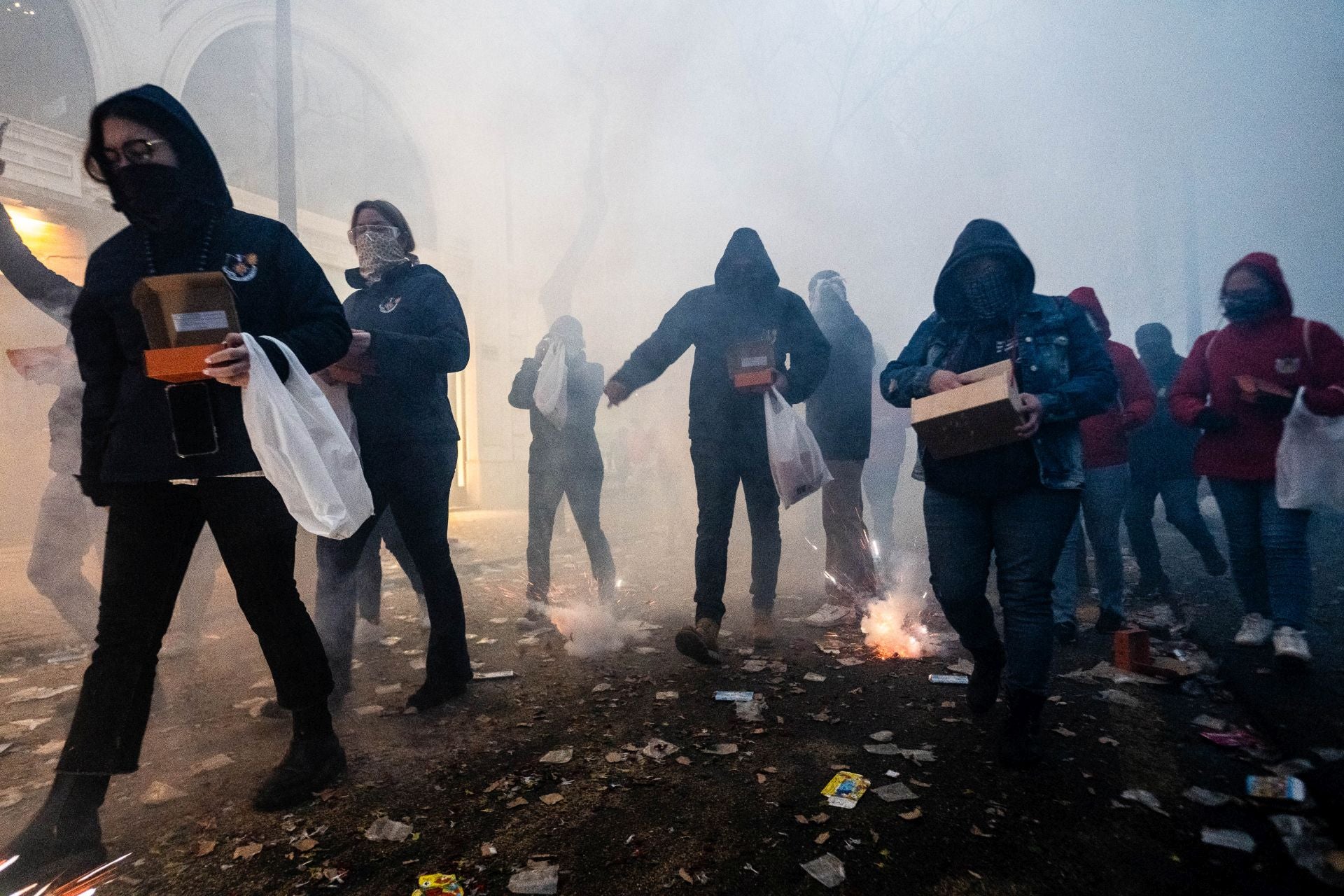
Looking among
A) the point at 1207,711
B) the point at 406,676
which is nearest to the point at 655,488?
the point at 406,676

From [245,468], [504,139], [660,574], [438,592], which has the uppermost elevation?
[504,139]

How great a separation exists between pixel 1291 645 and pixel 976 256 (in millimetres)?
2559

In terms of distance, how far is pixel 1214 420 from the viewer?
3.63 m

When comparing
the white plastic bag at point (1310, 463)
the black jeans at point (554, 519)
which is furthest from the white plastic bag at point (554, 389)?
the white plastic bag at point (1310, 463)

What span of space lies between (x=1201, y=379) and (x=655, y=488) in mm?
10855

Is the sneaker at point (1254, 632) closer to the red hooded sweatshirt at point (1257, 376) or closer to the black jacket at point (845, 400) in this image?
the red hooded sweatshirt at point (1257, 376)

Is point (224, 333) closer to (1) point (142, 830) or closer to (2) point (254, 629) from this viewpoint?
(2) point (254, 629)

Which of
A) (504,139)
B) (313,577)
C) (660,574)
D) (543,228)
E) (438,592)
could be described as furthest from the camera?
(543,228)

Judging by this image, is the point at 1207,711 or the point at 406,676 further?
the point at 406,676

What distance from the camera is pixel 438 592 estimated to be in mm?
2939

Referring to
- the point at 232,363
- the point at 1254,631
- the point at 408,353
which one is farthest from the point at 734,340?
the point at 1254,631

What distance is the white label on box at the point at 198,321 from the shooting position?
1740 millimetres

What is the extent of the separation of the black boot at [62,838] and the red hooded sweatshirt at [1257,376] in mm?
5117

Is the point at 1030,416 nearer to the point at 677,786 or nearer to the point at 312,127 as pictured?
the point at 677,786
